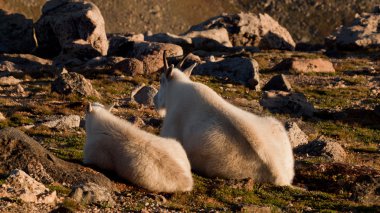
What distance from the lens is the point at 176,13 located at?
11850 cm

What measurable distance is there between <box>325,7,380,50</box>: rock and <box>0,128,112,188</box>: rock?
45.1 meters

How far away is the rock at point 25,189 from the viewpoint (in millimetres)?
10082

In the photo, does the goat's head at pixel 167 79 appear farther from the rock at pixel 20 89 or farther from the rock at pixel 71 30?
the rock at pixel 71 30

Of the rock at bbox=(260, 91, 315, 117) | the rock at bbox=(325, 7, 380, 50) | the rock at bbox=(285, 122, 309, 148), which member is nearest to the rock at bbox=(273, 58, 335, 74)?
the rock at bbox=(260, 91, 315, 117)

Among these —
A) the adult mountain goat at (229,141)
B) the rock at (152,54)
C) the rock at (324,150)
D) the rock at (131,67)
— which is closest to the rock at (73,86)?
the rock at (131,67)

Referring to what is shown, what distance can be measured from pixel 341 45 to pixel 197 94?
42903mm

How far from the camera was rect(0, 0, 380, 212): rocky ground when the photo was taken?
11508mm

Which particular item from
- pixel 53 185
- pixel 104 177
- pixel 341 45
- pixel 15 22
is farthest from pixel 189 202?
pixel 15 22

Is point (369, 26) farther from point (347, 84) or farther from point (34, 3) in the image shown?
point (34, 3)

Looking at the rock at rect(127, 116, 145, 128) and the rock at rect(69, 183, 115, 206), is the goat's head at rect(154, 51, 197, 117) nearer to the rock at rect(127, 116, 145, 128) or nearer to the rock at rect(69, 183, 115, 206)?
the rock at rect(69, 183, 115, 206)

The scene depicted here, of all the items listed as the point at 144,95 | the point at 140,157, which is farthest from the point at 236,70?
the point at 140,157

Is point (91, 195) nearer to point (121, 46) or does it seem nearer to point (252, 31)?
point (121, 46)

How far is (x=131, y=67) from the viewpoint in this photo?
119ft

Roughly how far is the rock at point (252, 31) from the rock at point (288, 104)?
94.8 feet
